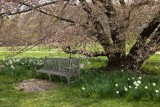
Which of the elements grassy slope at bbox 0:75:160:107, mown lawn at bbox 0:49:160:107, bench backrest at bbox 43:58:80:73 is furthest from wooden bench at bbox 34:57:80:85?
grassy slope at bbox 0:75:160:107

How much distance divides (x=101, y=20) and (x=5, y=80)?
4734 millimetres

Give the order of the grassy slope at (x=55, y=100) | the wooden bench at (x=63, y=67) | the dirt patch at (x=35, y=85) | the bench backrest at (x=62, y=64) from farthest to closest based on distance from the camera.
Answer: the bench backrest at (x=62, y=64)
the wooden bench at (x=63, y=67)
the dirt patch at (x=35, y=85)
the grassy slope at (x=55, y=100)

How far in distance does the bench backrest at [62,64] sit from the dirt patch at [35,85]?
63 cm

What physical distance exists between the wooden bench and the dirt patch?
0.42 metres

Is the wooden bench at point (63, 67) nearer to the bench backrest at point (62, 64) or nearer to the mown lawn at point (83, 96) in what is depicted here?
the bench backrest at point (62, 64)

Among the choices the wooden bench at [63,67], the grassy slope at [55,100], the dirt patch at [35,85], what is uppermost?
the wooden bench at [63,67]

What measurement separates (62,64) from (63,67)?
0.13m

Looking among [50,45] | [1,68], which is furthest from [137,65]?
[1,68]

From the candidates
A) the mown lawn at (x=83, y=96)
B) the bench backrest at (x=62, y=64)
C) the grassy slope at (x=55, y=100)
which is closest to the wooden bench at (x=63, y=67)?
the bench backrest at (x=62, y=64)

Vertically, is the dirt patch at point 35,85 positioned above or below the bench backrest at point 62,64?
below

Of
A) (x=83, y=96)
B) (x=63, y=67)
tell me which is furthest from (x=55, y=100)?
(x=63, y=67)

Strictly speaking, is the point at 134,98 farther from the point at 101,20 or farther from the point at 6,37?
the point at 6,37

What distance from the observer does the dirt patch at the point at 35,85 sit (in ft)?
41.0

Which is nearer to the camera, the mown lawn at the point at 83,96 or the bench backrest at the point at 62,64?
the mown lawn at the point at 83,96
